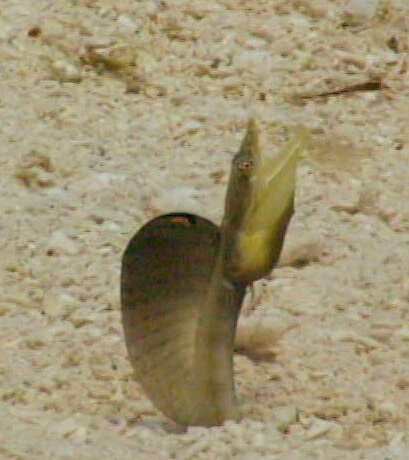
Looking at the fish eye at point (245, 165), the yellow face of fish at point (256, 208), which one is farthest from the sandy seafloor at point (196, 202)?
the fish eye at point (245, 165)

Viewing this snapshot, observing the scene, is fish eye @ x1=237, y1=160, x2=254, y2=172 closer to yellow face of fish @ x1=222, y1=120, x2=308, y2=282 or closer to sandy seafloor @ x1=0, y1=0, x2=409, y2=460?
yellow face of fish @ x1=222, y1=120, x2=308, y2=282

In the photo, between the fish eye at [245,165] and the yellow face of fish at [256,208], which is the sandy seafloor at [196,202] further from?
the fish eye at [245,165]

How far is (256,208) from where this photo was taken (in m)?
2.33

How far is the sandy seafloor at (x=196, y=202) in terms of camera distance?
2475 mm

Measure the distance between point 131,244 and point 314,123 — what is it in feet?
4.15

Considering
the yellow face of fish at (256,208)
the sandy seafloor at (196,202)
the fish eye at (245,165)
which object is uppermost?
the fish eye at (245,165)

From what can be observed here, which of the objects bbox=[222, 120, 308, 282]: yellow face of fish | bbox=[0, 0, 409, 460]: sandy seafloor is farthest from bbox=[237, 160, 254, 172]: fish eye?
bbox=[0, 0, 409, 460]: sandy seafloor

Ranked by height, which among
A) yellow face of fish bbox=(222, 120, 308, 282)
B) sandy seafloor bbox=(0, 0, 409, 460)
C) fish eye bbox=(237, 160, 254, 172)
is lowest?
sandy seafloor bbox=(0, 0, 409, 460)

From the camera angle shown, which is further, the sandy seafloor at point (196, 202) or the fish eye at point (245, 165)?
the sandy seafloor at point (196, 202)

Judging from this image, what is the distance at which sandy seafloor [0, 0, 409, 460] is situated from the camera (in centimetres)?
247

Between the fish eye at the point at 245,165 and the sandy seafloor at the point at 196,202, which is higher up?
the fish eye at the point at 245,165

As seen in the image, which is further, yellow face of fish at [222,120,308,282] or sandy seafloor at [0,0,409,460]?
sandy seafloor at [0,0,409,460]

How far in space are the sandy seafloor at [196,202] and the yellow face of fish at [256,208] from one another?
0.81 ft

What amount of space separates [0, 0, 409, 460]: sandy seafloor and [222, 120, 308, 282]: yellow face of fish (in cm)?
25
